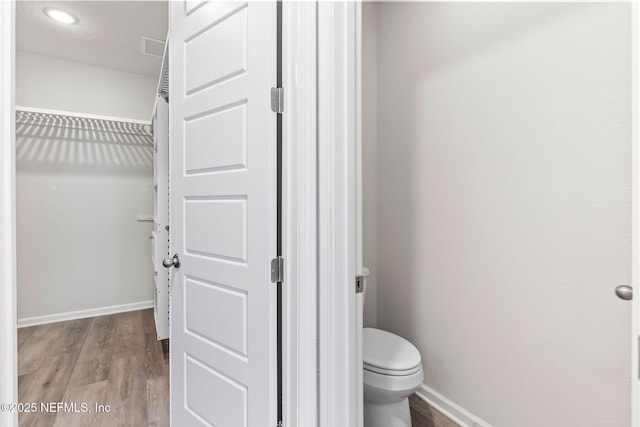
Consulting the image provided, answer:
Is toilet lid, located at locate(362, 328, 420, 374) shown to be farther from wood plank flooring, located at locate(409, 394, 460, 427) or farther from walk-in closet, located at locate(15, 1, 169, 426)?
walk-in closet, located at locate(15, 1, 169, 426)

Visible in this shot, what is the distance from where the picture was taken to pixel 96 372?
6.94 feet

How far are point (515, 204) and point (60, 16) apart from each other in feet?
10.5

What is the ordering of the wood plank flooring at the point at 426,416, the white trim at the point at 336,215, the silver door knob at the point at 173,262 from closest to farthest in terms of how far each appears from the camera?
the white trim at the point at 336,215 < the silver door knob at the point at 173,262 < the wood plank flooring at the point at 426,416

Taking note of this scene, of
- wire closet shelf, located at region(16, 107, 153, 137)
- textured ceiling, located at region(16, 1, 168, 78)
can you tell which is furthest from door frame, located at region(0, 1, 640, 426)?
wire closet shelf, located at region(16, 107, 153, 137)

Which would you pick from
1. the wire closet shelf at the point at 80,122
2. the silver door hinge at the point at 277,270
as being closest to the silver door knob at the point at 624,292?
the silver door hinge at the point at 277,270

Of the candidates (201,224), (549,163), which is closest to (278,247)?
(201,224)

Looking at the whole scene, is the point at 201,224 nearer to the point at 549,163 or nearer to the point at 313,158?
the point at 313,158

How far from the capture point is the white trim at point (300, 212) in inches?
40.8

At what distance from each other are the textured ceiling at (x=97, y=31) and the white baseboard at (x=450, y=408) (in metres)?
2.98

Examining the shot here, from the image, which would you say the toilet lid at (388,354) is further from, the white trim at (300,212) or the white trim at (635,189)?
the white trim at (635,189)

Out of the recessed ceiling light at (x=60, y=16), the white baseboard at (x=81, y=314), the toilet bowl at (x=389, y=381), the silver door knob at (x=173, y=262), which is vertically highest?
the recessed ceiling light at (x=60, y=16)

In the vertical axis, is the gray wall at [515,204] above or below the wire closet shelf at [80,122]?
below

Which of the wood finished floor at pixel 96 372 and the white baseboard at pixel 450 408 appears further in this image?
the wood finished floor at pixel 96 372

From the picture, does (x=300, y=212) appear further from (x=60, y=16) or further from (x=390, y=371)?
Result: (x=60, y=16)
